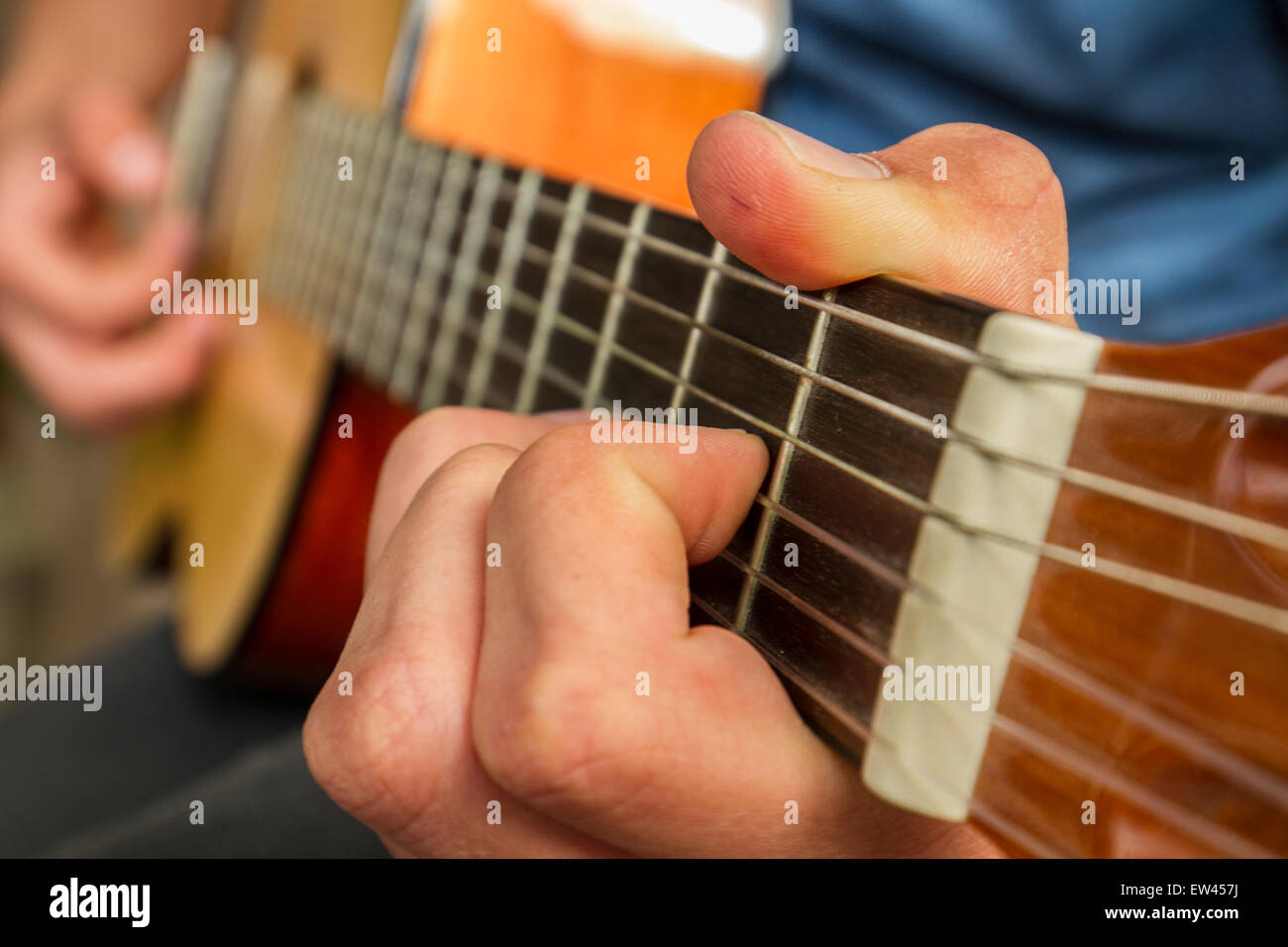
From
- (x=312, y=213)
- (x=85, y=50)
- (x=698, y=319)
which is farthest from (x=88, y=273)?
(x=698, y=319)

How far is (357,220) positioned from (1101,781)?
2.07 feet

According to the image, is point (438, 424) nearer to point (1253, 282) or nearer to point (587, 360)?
point (587, 360)

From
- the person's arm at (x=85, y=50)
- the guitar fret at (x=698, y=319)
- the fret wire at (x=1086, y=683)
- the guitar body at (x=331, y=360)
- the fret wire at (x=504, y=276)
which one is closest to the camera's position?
the fret wire at (x=1086, y=683)

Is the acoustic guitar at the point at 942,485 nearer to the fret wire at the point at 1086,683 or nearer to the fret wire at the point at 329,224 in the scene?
the fret wire at the point at 1086,683

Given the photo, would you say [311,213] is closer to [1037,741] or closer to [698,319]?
[698,319]

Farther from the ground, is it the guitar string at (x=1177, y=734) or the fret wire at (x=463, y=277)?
the fret wire at (x=463, y=277)

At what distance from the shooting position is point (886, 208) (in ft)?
0.90

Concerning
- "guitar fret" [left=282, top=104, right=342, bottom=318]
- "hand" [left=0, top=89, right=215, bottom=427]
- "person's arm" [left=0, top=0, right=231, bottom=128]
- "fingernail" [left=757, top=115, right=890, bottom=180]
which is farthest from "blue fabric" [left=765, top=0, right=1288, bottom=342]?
"person's arm" [left=0, top=0, right=231, bottom=128]

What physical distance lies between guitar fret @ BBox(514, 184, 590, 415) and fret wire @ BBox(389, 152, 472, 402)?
5.5 inches

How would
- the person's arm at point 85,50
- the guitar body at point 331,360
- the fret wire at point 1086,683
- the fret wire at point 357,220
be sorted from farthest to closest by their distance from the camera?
the person's arm at point 85,50 < the fret wire at point 357,220 < the guitar body at point 331,360 < the fret wire at point 1086,683

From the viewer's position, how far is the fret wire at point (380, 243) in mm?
635

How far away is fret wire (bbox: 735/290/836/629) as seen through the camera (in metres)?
0.28

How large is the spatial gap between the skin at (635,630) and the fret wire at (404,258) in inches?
12.6

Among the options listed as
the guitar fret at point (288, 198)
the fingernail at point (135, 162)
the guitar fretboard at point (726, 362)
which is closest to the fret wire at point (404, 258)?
the guitar fretboard at point (726, 362)
